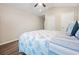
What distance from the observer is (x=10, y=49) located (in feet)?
4.44

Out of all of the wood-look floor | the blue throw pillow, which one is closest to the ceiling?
the blue throw pillow

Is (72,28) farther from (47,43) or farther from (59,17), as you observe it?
(47,43)

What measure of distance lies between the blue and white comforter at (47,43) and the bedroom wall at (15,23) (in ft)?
0.33

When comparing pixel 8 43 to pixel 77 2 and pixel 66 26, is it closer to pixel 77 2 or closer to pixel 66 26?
pixel 66 26

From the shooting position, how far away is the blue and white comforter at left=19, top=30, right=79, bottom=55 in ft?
4.12

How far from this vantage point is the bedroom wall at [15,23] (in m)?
1.35

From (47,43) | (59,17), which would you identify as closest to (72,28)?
(59,17)

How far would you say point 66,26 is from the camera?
1.36 metres

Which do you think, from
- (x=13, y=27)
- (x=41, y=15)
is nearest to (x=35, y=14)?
(x=41, y=15)

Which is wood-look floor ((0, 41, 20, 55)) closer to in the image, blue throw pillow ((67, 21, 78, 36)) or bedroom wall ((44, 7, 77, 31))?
bedroom wall ((44, 7, 77, 31))

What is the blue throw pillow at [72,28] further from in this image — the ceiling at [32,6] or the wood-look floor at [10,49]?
the wood-look floor at [10,49]

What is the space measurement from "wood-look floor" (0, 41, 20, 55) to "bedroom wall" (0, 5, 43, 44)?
0.06m

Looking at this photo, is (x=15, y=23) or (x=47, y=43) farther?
(x=15, y=23)

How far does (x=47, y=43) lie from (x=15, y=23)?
0.55 meters
